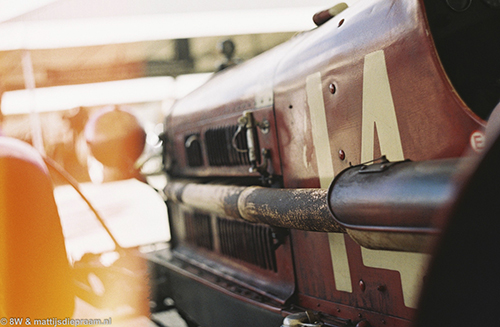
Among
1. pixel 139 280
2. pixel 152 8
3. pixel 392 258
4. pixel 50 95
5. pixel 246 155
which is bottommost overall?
pixel 139 280

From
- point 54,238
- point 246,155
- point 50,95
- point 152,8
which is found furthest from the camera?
point 50,95

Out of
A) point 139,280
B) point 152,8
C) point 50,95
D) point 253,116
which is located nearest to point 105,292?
point 139,280

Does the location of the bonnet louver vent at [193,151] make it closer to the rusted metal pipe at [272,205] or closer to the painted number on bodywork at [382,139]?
the rusted metal pipe at [272,205]

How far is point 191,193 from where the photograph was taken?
120 inches

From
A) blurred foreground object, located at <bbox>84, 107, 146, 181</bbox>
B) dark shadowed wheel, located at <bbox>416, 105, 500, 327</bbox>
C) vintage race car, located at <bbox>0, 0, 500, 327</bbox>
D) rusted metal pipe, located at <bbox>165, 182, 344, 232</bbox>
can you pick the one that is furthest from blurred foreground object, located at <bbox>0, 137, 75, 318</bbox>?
dark shadowed wheel, located at <bbox>416, 105, 500, 327</bbox>

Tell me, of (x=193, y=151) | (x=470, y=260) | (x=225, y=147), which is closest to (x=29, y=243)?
(x=225, y=147)

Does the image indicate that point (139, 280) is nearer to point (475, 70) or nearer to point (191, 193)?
point (191, 193)

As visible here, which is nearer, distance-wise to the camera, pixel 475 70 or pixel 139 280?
pixel 475 70

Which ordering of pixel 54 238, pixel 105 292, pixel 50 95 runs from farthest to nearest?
pixel 50 95 < pixel 105 292 < pixel 54 238

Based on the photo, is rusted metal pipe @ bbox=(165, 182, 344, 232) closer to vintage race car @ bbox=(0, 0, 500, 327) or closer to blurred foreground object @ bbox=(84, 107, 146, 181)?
vintage race car @ bbox=(0, 0, 500, 327)

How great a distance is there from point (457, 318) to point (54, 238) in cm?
175

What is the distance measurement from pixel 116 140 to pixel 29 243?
184 cm

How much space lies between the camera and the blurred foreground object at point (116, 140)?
3.46 metres

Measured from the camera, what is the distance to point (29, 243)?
187 centimetres
